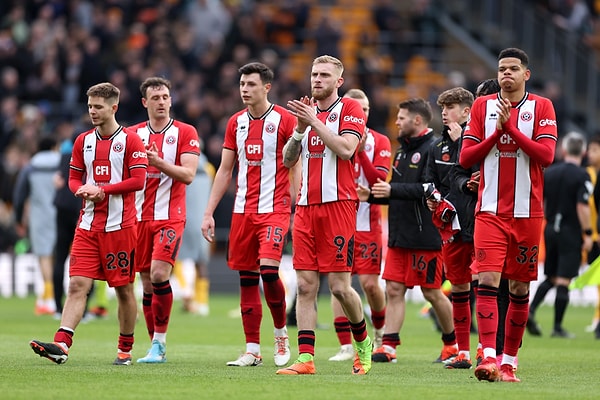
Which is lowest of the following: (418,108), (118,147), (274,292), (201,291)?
(201,291)

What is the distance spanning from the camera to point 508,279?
421 inches

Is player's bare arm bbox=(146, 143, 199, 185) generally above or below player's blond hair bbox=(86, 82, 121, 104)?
below

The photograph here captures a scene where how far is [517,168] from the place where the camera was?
32.8 feet

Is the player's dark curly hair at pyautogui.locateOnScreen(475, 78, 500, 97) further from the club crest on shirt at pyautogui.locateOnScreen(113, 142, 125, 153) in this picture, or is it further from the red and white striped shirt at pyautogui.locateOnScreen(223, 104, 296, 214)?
the club crest on shirt at pyautogui.locateOnScreen(113, 142, 125, 153)

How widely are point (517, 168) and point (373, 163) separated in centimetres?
297

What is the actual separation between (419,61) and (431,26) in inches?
44.7

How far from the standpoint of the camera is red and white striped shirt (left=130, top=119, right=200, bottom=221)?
1196cm

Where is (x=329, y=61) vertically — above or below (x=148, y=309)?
above

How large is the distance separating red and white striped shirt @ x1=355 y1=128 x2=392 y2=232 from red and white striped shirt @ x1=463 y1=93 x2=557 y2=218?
2.71 metres

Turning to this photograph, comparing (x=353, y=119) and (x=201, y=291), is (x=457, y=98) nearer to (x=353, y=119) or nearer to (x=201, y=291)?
(x=353, y=119)

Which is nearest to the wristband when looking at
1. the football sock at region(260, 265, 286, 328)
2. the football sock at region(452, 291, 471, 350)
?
the football sock at region(260, 265, 286, 328)

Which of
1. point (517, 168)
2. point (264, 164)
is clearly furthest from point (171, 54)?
point (517, 168)

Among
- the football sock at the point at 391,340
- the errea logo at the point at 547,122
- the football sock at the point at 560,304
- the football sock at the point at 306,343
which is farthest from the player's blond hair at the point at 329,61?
the football sock at the point at 560,304

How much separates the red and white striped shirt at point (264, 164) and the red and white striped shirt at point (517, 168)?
216cm
